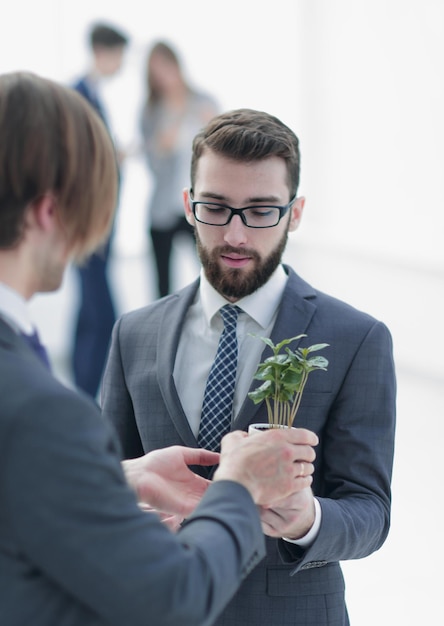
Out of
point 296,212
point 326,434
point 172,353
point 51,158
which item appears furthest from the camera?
point 296,212

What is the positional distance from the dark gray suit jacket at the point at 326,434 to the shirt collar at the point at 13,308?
2.31ft

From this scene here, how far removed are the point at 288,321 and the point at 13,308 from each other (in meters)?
0.83

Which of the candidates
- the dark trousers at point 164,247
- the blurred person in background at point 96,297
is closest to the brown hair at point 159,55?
the blurred person in background at point 96,297

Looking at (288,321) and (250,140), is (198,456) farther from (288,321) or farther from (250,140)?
(250,140)

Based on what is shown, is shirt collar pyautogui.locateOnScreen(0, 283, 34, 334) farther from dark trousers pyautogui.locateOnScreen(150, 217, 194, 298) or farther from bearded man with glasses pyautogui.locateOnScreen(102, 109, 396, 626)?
dark trousers pyautogui.locateOnScreen(150, 217, 194, 298)

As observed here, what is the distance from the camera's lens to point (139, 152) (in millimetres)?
6066

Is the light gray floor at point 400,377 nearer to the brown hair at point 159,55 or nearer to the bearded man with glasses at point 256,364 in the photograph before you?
the brown hair at point 159,55

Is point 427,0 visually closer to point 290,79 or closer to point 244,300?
point 290,79

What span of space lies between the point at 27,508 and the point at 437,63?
225 inches

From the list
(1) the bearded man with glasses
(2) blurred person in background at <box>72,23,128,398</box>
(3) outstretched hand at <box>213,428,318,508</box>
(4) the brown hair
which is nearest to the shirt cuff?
(1) the bearded man with glasses

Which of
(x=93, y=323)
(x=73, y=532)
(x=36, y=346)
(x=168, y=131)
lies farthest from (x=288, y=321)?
(x=168, y=131)

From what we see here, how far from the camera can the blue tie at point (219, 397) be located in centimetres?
192

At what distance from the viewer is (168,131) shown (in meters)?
5.86

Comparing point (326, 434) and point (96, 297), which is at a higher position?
point (326, 434)
